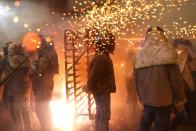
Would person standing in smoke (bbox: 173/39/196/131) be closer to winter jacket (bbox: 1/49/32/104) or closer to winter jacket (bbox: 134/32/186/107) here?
winter jacket (bbox: 134/32/186/107)

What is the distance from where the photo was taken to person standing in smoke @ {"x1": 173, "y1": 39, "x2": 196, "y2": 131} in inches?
294

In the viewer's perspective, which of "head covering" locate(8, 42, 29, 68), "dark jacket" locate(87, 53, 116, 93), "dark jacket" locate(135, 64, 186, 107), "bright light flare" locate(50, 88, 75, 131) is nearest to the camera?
"dark jacket" locate(135, 64, 186, 107)

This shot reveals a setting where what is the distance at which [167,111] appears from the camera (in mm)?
5902

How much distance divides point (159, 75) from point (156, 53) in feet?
1.14

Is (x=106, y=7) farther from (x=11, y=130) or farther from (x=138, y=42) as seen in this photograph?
(x=11, y=130)

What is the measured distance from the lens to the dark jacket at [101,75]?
674 cm

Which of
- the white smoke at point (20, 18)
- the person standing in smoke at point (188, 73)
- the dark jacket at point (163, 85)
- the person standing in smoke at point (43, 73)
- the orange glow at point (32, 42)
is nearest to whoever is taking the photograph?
the dark jacket at point (163, 85)

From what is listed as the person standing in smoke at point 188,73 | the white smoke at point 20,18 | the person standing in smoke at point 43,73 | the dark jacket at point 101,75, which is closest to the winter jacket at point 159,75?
the dark jacket at point 101,75

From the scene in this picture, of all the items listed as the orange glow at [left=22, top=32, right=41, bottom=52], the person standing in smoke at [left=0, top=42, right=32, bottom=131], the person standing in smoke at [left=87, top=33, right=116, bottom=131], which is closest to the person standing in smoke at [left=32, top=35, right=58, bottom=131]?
the orange glow at [left=22, top=32, right=41, bottom=52]

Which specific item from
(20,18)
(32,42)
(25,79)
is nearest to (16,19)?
(20,18)

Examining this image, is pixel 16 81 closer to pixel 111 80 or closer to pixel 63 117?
pixel 111 80

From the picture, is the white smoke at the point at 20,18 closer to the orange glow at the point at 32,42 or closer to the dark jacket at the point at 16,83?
the orange glow at the point at 32,42

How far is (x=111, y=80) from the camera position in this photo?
22.6 feet

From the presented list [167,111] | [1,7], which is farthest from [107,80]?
[1,7]
